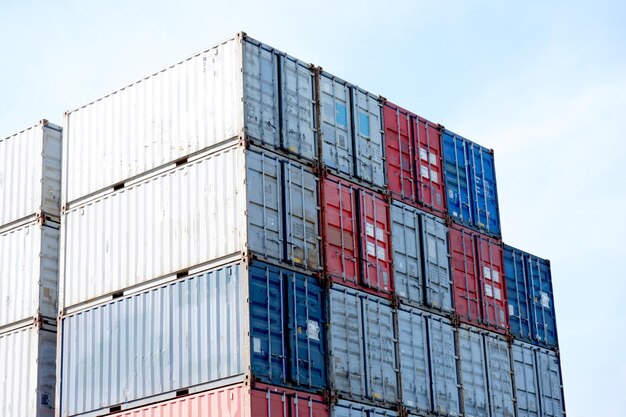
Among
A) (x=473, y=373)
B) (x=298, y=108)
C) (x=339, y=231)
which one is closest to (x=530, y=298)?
(x=473, y=373)

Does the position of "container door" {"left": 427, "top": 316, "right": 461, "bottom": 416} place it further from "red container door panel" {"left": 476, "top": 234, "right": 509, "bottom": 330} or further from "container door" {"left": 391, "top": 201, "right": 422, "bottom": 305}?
"red container door panel" {"left": 476, "top": 234, "right": 509, "bottom": 330}

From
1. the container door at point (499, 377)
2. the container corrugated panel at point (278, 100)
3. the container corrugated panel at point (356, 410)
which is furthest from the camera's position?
the container door at point (499, 377)

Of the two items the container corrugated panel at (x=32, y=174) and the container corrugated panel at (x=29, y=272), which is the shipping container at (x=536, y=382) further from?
the container corrugated panel at (x=32, y=174)

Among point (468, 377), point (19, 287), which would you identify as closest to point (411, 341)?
point (468, 377)

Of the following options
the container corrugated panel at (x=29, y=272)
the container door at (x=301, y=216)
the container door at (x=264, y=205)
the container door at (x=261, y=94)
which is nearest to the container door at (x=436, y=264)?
the container door at (x=301, y=216)

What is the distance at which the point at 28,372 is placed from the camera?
1337 inches

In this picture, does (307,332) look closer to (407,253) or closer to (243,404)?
(243,404)

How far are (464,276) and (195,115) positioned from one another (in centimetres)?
1030

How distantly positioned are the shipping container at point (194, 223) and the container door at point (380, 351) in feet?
7.58

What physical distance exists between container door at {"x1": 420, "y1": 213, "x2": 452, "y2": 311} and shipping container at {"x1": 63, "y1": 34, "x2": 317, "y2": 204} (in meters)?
5.16

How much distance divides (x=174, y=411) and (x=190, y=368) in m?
1.14

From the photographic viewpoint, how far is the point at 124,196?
109ft

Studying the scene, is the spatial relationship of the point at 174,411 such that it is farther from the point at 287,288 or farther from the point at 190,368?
the point at 287,288

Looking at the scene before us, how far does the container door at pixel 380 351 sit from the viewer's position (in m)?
32.1
